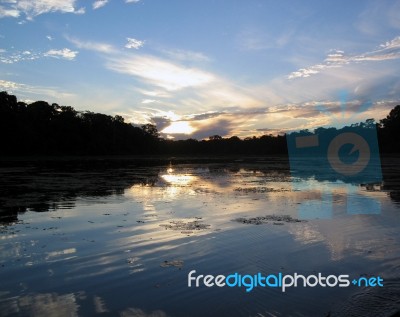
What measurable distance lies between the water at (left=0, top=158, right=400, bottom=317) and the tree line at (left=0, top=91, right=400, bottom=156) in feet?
261

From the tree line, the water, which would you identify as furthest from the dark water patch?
the tree line

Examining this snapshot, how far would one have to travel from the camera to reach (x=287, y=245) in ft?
30.6

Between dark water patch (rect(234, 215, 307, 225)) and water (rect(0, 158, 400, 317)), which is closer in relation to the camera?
water (rect(0, 158, 400, 317))

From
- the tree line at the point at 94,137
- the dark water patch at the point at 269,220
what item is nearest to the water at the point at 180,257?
the dark water patch at the point at 269,220

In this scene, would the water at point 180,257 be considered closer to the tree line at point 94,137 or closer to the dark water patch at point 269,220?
the dark water patch at point 269,220

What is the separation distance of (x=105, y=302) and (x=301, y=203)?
1287 centimetres

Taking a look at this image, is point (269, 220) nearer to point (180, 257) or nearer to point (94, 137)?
point (180, 257)

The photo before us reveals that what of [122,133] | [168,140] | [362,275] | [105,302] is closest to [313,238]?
[362,275]

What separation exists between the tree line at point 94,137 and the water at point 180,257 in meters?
79.4

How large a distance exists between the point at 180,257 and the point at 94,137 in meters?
111

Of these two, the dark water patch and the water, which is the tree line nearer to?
the water

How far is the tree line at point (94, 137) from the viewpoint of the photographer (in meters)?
86.6

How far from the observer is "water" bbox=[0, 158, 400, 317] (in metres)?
5.70

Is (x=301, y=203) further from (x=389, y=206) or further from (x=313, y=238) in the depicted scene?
(x=313, y=238)
